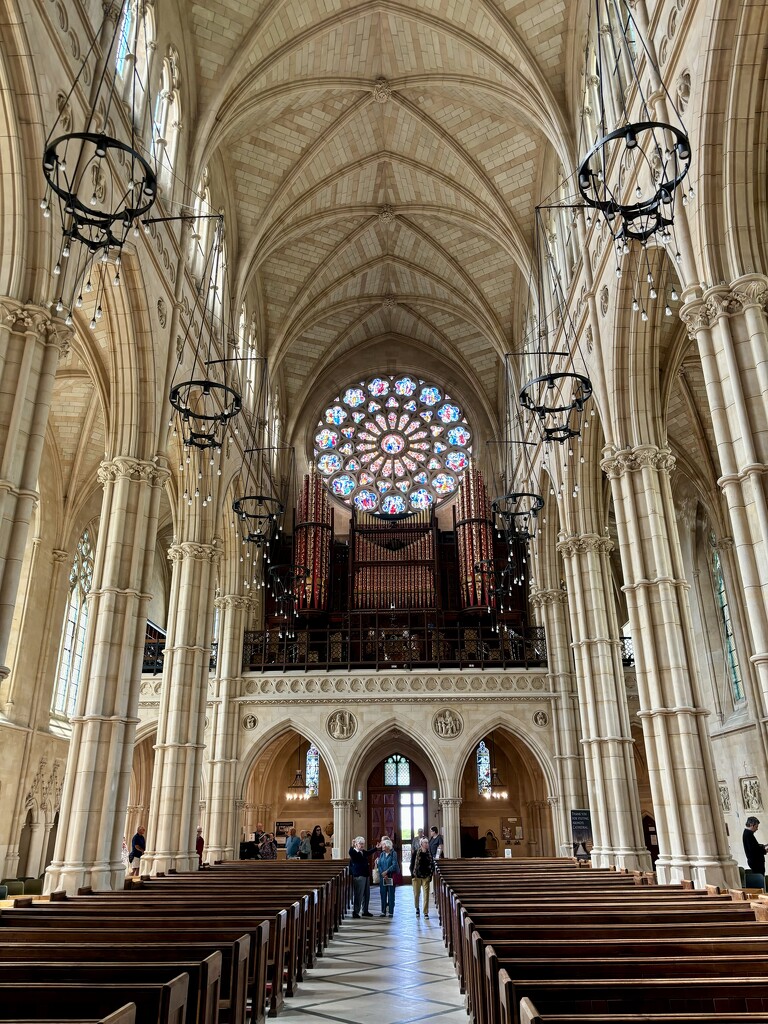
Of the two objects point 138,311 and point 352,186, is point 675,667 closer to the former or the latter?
point 138,311

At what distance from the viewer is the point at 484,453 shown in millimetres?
30344

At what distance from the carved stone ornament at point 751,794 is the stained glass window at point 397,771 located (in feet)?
37.4

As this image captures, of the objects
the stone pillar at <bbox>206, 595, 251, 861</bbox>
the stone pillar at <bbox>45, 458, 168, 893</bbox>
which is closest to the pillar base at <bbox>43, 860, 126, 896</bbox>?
the stone pillar at <bbox>45, 458, 168, 893</bbox>

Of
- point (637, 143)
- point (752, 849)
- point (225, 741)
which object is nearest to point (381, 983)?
point (752, 849)

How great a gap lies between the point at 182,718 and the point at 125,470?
21.5 ft

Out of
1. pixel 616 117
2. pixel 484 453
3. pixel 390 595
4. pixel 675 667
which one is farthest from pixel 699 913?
pixel 484 453

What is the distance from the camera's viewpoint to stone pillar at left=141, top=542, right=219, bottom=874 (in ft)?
54.1

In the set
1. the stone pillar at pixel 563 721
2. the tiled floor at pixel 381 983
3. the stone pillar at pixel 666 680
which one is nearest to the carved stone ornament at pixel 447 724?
the stone pillar at pixel 563 721

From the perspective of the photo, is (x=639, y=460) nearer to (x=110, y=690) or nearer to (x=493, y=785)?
(x=110, y=690)

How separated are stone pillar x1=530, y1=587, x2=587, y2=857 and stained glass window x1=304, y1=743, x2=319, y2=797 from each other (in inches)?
367

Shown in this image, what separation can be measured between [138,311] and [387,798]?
19.2 metres

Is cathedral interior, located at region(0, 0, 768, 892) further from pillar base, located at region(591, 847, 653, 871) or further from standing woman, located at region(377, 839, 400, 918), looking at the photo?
standing woman, located at region(377, 839, 400, 918)

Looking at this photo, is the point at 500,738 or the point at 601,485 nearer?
the point at 601,485

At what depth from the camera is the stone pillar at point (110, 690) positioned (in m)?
11.8
